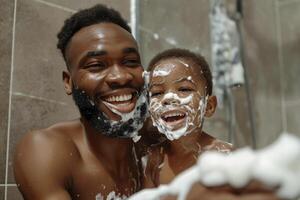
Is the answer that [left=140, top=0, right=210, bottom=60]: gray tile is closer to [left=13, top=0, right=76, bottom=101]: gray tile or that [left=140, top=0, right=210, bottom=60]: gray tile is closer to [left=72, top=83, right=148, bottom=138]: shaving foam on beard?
[left=13, top=0, right=76, bottom=101]: gray tile

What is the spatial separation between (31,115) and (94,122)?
23 centimetres

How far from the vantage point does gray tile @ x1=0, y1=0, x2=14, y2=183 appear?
98 centimetres

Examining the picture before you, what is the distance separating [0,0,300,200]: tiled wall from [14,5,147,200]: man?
16 cm

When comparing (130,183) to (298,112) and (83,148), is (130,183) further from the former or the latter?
(298,112)

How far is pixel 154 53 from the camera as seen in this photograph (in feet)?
3.83

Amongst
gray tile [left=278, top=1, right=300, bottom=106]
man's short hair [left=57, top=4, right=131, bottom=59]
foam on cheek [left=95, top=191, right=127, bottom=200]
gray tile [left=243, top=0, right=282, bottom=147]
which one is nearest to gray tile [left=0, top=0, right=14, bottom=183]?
man's short hair [left=57, top=4, right=131, bottom=59]

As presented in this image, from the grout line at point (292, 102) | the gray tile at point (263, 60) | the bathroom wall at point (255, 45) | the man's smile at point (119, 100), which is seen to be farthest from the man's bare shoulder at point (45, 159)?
the grout line at point (292, 102)

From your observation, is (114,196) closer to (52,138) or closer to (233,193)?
(52,138)

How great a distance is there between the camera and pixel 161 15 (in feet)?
4.45

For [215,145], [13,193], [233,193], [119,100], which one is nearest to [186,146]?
[215,145]

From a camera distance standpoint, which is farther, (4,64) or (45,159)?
(4,64)

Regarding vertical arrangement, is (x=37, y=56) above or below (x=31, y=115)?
above

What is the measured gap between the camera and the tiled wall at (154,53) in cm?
101

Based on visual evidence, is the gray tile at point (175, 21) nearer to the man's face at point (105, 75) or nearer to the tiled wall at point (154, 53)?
the tiled wall at point (154, 53)
